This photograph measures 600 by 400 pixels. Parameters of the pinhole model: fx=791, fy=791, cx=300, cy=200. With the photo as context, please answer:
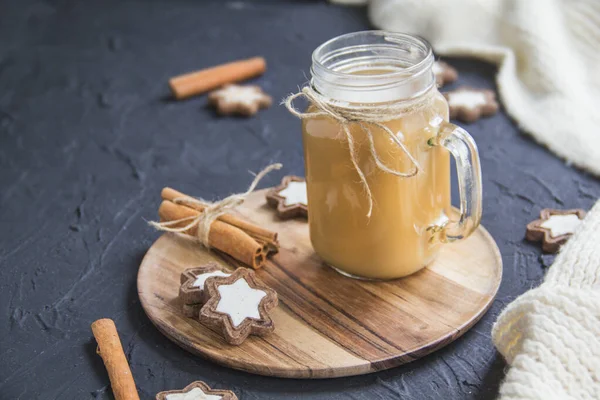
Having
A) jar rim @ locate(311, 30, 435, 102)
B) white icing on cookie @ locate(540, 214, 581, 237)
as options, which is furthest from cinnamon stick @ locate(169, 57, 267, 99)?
white icing on cookie @ locate(540, 214, 581, 237)

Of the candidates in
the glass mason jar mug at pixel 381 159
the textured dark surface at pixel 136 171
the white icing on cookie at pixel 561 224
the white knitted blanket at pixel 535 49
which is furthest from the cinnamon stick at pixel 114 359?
the white knitted blanket at pixel 535 49

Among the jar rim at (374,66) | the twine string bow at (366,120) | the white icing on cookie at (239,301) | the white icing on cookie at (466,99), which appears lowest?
the white icing on cookie at (466,99)

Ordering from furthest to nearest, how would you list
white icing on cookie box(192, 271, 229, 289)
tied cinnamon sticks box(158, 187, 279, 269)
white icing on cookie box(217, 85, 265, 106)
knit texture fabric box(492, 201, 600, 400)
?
white icing on cookie box(217, 85, 265, 106)
tied cinnamon sticks box(158, 187, 279, 269)
white icing on cookie box(192, 271, 229, 289)
knit texture fabric box(492, 201, 600, 400)

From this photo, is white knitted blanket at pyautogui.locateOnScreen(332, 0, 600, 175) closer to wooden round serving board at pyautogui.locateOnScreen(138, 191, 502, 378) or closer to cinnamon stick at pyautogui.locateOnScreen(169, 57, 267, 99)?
cinnamon stick at pyautogui.locateOnScreen(169, 57, 267, 99)

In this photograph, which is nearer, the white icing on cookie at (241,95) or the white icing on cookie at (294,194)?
the white icing on cookie at (294,194)

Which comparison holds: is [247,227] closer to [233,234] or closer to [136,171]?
[233,234]

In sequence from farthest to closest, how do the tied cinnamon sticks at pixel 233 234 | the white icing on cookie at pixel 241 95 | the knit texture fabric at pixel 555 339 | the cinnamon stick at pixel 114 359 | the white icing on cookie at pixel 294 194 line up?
the white icing on cookie at pixel 241 95 → the white icing on cookie at pixel 294 194 → the tied cinnamon sticks at pixel 233 234 → the cinnamon stick at pixel 114 359 → the knit texture fabric at pixel 555 339

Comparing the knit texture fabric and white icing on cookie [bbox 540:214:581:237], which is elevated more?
the knit texture fabric

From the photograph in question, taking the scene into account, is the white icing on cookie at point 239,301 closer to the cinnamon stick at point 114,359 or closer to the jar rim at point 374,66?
the cinnamon stick at point 114,359
